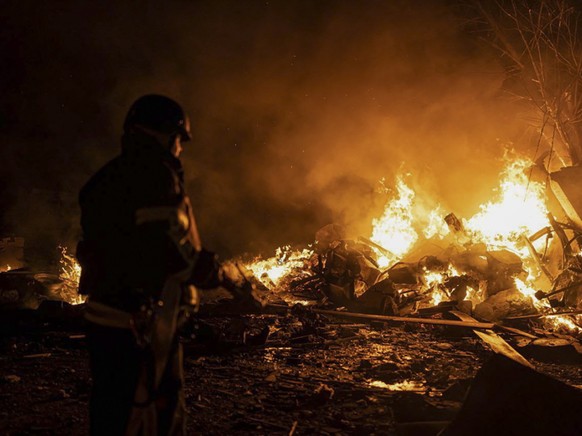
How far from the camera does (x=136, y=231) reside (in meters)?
2.09

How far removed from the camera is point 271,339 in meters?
6.39

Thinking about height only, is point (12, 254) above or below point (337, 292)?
above

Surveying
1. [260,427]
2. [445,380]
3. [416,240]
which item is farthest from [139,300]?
[416,240]

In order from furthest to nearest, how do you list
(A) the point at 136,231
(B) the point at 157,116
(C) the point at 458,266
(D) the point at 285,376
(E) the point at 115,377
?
(C) the point at 458,266
(D) the point at 285,376
(B) the point at 157,116
(E) the point at 115,377
(A) the point at 136,231

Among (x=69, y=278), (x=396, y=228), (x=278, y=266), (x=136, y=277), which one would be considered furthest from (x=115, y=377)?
(x=396, y=228)

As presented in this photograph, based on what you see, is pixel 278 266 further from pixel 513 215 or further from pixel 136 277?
pixel 136 277

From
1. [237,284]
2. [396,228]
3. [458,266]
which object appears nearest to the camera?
[237,284]

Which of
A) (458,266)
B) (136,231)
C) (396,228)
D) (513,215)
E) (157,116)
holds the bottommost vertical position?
(136,231)

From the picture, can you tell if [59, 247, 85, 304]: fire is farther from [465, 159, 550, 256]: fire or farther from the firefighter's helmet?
[465, 159, 550, 256]: fire

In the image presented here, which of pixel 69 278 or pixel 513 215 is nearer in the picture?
pixel 69 278

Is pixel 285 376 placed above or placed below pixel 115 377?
below

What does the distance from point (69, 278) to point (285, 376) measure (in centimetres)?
720

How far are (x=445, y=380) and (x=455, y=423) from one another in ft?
6.27

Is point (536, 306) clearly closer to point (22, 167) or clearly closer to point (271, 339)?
point (271, 339)
